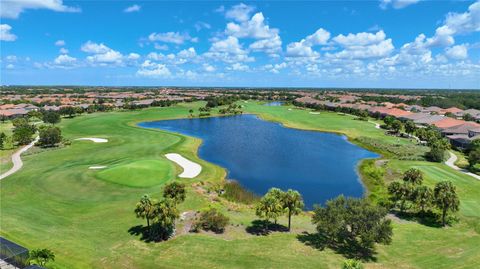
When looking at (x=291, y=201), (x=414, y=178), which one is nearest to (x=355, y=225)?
(x=291, y=201)

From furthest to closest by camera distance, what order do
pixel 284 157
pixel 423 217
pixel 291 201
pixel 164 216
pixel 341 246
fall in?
1. pixel 284 157
2. pixel 423 217
3. pixel 291 201
4. pixel 164 216
5. pixel 341 246

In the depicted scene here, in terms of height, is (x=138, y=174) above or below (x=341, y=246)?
above

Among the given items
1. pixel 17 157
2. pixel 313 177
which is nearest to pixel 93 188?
pixel 17 157

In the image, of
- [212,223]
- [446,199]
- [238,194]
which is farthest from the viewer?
[238,194]

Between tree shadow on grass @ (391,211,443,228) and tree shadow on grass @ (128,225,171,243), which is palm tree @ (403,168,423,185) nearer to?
tree shadow on grass @ (391,211,443,228)

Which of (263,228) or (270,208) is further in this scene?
(263,228)

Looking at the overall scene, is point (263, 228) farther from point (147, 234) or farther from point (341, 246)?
point (147, 234)

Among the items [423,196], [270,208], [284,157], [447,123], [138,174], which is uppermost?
[447,123]
